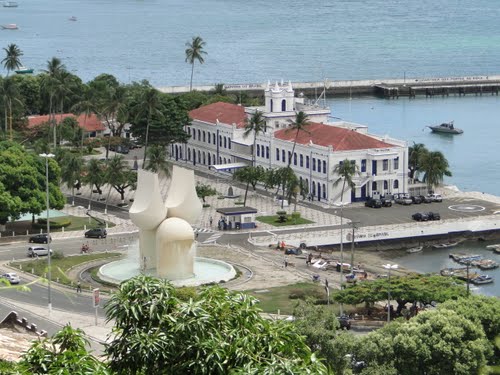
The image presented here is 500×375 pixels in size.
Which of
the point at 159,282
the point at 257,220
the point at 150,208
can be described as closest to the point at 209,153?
the point at 257,220

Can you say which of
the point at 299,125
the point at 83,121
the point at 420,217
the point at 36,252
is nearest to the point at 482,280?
the point at 420,217

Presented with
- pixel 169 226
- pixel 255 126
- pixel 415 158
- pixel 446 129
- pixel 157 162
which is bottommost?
pixel 446 129

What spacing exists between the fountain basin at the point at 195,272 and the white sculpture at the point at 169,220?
785 mm

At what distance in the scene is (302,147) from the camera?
319ft

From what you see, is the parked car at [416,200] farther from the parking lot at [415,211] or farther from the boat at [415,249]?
the boat at [415,249]

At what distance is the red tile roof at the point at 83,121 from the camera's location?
11631cm

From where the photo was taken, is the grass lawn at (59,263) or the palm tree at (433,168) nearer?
the grass lawn at (59,263)

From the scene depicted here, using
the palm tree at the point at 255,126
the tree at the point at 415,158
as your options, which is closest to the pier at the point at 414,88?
the palm tree at the point at 255,126

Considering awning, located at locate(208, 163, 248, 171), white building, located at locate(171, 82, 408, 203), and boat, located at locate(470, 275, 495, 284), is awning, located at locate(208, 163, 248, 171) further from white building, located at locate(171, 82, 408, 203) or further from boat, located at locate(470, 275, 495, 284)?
boat, located at locate(470, 275, 495, 284)

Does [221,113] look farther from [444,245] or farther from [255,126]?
[444,245]

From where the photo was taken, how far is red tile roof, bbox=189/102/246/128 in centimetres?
10788

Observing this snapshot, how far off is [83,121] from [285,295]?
182 feet

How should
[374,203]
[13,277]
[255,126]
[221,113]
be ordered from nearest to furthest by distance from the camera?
[13,277], [374,203], [255,126], [221,113]

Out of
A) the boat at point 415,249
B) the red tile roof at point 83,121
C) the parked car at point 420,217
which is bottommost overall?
the boat at point 415,249
